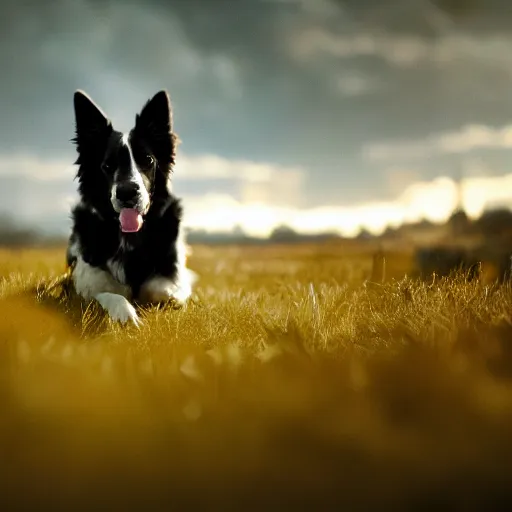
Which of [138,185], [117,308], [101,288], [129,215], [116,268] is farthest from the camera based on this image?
Answer: [116,268]

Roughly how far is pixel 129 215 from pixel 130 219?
35 millimetres

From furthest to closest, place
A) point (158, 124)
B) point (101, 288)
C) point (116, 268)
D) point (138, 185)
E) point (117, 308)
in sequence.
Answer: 1. point (158, 124)
2. point (116, 268)
3. point (101, 288)
4. point (138, 185)
5. point (117, 308)

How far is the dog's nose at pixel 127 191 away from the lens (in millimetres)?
4051

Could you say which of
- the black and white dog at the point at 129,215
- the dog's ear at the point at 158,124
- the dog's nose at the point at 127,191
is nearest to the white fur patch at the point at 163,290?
the black and white dog at the point at 129,215

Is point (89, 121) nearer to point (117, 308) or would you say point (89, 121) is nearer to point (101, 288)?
point (101, 288)

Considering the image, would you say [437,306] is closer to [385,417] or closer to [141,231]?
[385,417]

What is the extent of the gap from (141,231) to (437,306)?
2.55 m

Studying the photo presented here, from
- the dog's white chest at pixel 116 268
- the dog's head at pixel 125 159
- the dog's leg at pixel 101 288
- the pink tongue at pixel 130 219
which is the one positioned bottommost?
the dog's leg at pixel 101 288

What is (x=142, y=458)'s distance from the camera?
144 centimetres

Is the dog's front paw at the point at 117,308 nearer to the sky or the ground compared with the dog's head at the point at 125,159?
nearer to the ground

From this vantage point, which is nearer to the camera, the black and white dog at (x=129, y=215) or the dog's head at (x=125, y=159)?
the dog's head at (x=125, y=159)

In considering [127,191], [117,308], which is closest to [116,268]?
[117,308]

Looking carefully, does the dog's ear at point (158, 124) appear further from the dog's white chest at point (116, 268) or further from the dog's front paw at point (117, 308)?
the dog's front paw at point (117, 308)

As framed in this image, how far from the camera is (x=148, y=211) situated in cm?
453
